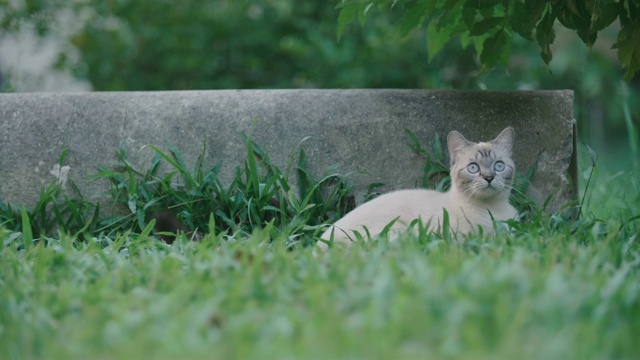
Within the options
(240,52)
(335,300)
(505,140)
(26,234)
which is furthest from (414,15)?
(240,52)

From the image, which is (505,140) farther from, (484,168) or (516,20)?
(516,20)

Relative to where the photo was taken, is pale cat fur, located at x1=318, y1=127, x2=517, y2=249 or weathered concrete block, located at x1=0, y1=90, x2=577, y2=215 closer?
pale cat fur, located at x1=318, y1=127, x2=517, y2=249

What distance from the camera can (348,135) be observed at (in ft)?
13.3

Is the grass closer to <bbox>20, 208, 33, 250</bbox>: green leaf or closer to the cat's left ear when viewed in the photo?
<bbox>20, 208, 33, 250</bbox>: green leaf

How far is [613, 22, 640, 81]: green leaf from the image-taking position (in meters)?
3.31

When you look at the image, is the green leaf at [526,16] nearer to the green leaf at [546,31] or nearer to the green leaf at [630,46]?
the green leaf at [546,31]

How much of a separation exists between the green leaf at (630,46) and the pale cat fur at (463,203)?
57 centimetres

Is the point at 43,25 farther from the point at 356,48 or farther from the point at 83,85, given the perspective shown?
the point at 356,48

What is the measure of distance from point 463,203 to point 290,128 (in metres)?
1.02

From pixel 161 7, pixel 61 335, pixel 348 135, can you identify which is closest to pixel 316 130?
pixel 348 135

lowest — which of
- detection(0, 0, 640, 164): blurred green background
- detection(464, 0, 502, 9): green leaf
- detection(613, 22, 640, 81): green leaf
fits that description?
Result: detection(0, 0, 640, 164): blurred green background

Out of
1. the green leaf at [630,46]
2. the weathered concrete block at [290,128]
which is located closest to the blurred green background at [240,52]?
the weathered concrete block at [290,128]

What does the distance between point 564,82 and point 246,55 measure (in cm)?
343

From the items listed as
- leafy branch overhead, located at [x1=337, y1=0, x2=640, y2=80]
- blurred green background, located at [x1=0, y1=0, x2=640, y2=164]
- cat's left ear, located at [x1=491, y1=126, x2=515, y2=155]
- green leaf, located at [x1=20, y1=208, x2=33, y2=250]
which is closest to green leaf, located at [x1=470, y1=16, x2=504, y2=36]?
leafy branch overhead, located at [x1=337, y1=0, x2=640, y2=80]
